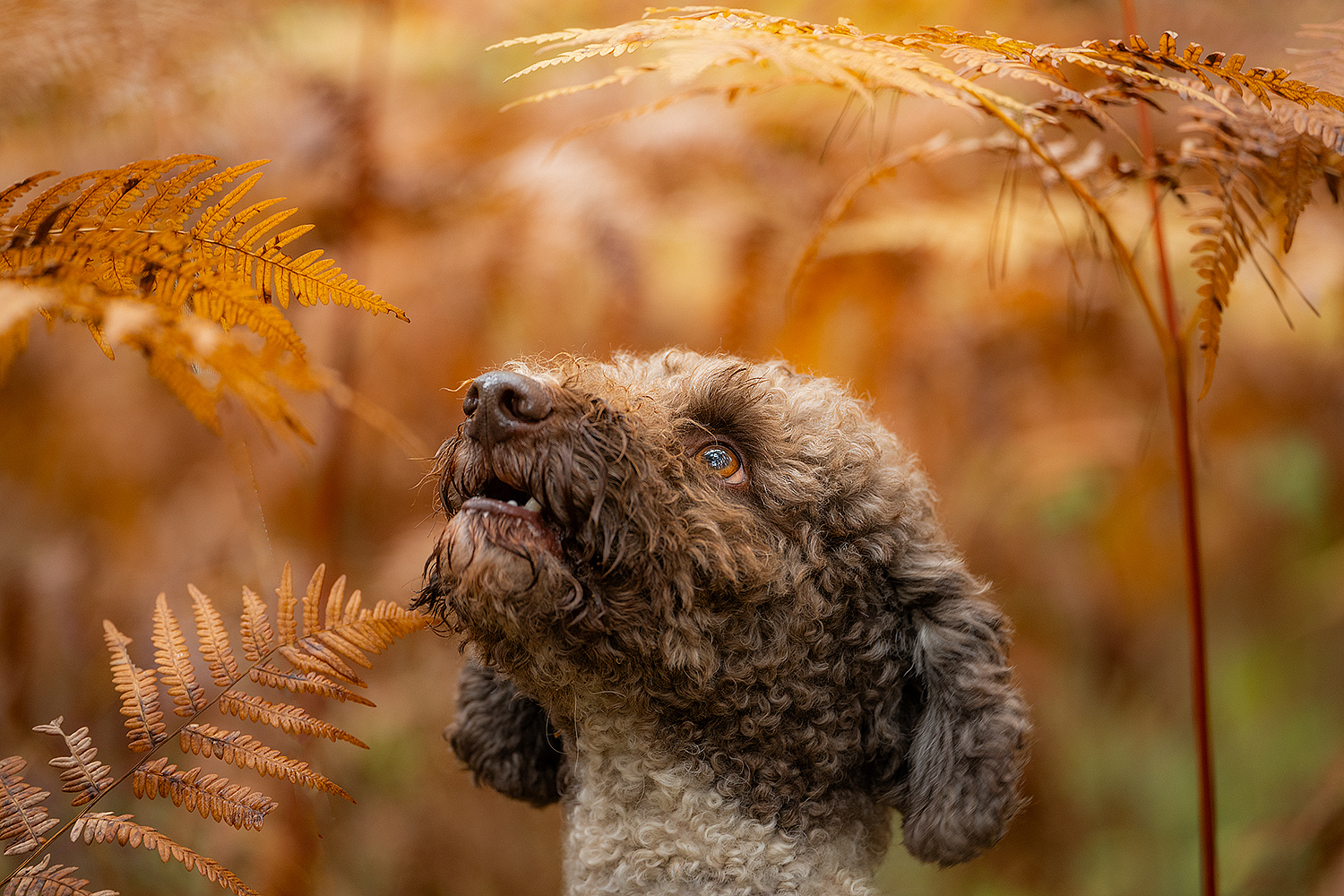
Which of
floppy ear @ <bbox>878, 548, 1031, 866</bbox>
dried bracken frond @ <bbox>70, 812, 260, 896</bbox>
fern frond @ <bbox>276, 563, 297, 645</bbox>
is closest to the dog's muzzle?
fern frond @ <bbox>276, 563, 297, 645</bbox>

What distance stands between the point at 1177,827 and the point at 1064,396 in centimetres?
147

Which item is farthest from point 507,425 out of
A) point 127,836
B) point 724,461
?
point 127,836

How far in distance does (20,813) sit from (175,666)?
0.22 metres

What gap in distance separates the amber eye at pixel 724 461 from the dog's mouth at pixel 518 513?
31cm

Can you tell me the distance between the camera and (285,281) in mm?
1069

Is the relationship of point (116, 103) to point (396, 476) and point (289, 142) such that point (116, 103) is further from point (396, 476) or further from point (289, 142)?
point (396, 476)

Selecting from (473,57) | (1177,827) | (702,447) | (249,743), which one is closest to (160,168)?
(249,743)

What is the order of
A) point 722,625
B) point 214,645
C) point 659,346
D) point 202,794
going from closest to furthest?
point 202,794 < point 214,645 < point 722,625 < point 659,346

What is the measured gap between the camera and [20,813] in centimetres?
103

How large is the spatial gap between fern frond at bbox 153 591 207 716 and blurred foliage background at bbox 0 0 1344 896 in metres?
0.97

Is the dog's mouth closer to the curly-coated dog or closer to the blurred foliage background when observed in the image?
the curly-coated dog

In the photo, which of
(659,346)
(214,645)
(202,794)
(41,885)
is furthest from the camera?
(659,346)

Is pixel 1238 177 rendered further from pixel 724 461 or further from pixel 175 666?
pixel 175 666

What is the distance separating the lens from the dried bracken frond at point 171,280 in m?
0.81
